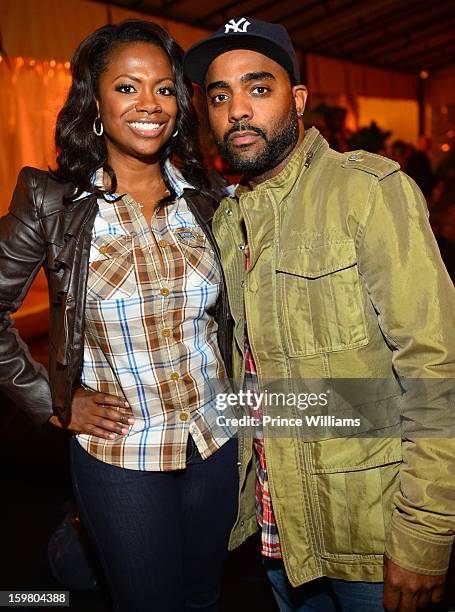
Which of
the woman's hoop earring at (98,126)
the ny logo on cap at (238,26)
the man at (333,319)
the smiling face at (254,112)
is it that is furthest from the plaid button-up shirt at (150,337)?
the ny logo on cap at (238,26)

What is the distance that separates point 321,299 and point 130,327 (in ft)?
1.83

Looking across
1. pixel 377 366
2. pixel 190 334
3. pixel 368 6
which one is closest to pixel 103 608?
pixel 190 334

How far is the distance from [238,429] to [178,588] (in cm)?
48

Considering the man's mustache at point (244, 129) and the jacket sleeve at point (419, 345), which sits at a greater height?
the man's mustache at point (244, 129)

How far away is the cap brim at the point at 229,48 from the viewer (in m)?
1.58

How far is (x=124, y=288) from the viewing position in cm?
169

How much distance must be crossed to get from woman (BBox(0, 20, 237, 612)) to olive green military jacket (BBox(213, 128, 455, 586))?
0.30 meters

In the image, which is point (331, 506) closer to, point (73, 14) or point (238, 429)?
point (238, 429)

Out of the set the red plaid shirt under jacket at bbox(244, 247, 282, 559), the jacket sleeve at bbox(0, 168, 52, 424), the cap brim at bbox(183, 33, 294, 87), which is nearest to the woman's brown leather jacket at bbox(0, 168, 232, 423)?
the jacket sleeve at bbox(0, 168, 52, 424)

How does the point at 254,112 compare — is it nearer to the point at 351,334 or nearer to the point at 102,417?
the point at 351,334

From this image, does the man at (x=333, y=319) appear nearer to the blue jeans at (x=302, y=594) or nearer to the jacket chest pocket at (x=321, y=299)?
the jacket chest pocket at (x=321, y=299)

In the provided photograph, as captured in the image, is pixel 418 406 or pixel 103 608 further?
pixel 103 608

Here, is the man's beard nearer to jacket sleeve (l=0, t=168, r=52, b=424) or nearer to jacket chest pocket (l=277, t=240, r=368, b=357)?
jacket chest pocket (l=277, t=240, r=368, b=357)

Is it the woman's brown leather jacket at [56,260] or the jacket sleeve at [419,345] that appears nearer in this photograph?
the jacket sleeve at [419,345]
